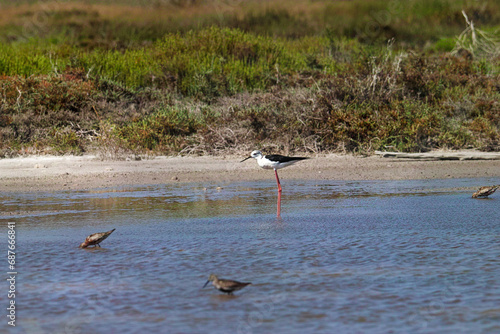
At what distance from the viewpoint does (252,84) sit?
20.5 meters

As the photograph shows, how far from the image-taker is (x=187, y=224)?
884 centimetres

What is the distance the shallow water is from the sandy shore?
5.02 feet

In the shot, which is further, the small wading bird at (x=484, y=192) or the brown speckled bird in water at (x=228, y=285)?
the small wading bird at (x=484, y=192)

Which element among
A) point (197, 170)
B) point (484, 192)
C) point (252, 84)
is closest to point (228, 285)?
point (484, 192)

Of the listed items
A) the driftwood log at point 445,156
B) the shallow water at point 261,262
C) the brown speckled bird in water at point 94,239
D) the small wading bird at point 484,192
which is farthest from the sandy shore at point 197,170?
the brown speckled bird in water at point 94,239

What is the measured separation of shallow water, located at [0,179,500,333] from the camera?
5.07 meters

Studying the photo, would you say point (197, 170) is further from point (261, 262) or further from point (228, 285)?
point (228, 285)

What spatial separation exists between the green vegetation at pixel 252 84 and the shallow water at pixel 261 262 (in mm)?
4672

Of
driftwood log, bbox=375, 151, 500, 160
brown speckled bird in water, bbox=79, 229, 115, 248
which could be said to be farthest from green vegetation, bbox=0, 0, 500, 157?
brown speckled bird in water, bbox=79, 229, 115, 248

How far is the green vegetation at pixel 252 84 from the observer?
15906 mm

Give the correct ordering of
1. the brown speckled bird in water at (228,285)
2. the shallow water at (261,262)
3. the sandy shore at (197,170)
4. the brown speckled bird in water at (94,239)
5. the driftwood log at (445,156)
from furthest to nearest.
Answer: the driftwood log at (445,156) < the sandy shore at (197,170) < the brown speckled bird in water at (94,239) < the brown speckled bird in water at (228,285) < the shallow water at (261,262)

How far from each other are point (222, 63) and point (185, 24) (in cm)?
291

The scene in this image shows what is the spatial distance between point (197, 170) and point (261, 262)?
7.49m

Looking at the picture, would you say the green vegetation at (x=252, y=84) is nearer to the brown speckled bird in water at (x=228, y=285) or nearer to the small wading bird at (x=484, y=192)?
the small wading bird at (x=484, y=192)
